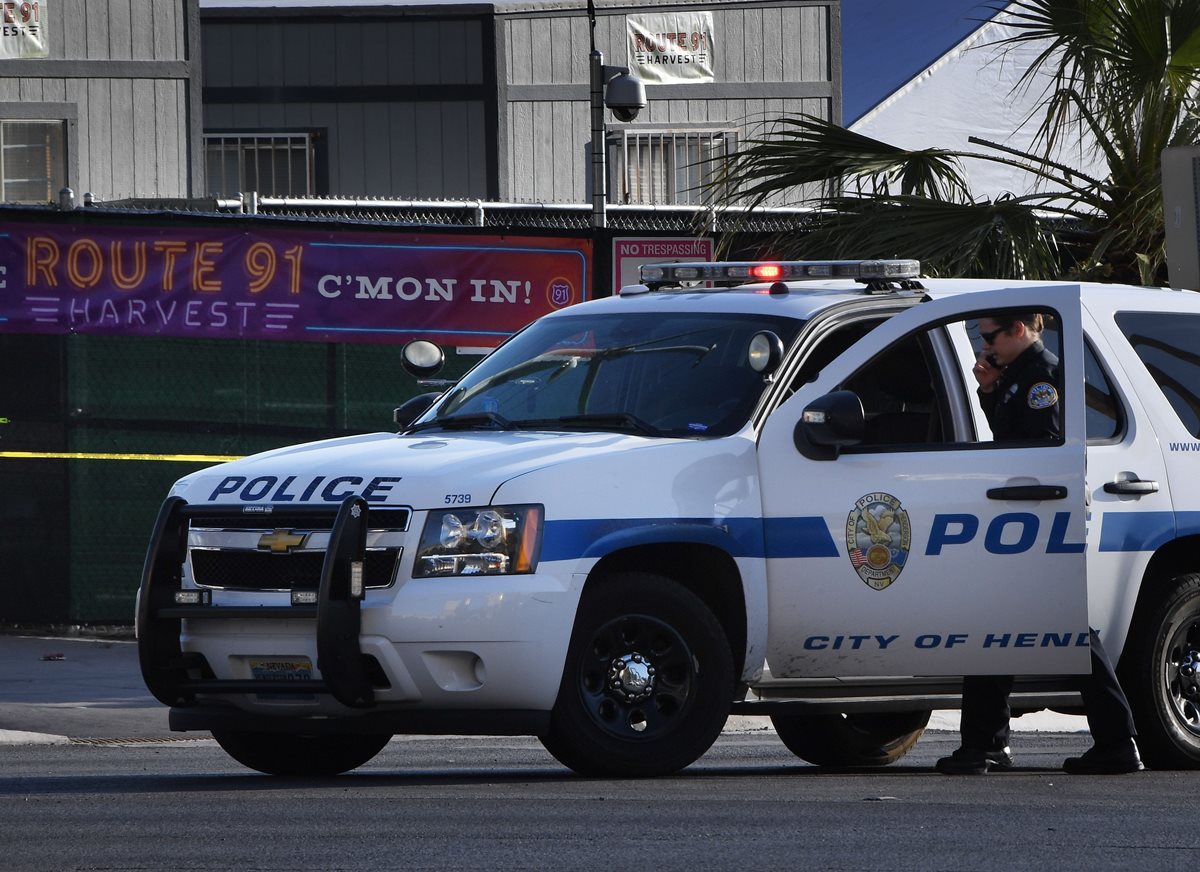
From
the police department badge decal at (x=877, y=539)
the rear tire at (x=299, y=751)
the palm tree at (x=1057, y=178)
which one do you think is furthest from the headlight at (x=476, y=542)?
the palm tree at (x=1057, y=178)

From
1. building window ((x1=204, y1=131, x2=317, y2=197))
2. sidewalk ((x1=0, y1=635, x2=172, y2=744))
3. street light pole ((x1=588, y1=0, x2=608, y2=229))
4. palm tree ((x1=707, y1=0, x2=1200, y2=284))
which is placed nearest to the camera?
sidewalk ((x1=0, y1=635, x2=172, y2=744))

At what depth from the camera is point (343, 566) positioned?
7500 millimetres

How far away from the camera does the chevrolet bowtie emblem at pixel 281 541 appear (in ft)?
25.4

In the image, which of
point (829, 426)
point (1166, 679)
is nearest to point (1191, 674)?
point (1166, 679)

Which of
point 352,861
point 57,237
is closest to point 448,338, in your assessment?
point 57,237

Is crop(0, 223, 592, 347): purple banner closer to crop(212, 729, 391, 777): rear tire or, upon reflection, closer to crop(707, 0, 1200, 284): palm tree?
crop(707, 0, 1200, 284): palm tree

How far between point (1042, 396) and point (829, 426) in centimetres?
93

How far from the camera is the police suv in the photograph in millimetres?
7609

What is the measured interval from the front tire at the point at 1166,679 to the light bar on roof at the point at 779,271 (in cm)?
164

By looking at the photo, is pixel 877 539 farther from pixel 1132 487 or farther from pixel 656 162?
pixel 656 162

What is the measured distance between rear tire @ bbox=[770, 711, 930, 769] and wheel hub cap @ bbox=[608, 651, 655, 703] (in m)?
2.07

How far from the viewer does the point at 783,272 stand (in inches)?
362

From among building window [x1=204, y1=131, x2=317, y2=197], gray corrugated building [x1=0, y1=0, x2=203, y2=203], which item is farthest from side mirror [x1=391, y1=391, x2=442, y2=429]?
building window [x1=204, y1=131, x2=317, y2=197]

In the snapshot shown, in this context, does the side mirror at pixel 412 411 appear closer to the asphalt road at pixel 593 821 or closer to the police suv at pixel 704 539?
the police suv at pixel 704 539
